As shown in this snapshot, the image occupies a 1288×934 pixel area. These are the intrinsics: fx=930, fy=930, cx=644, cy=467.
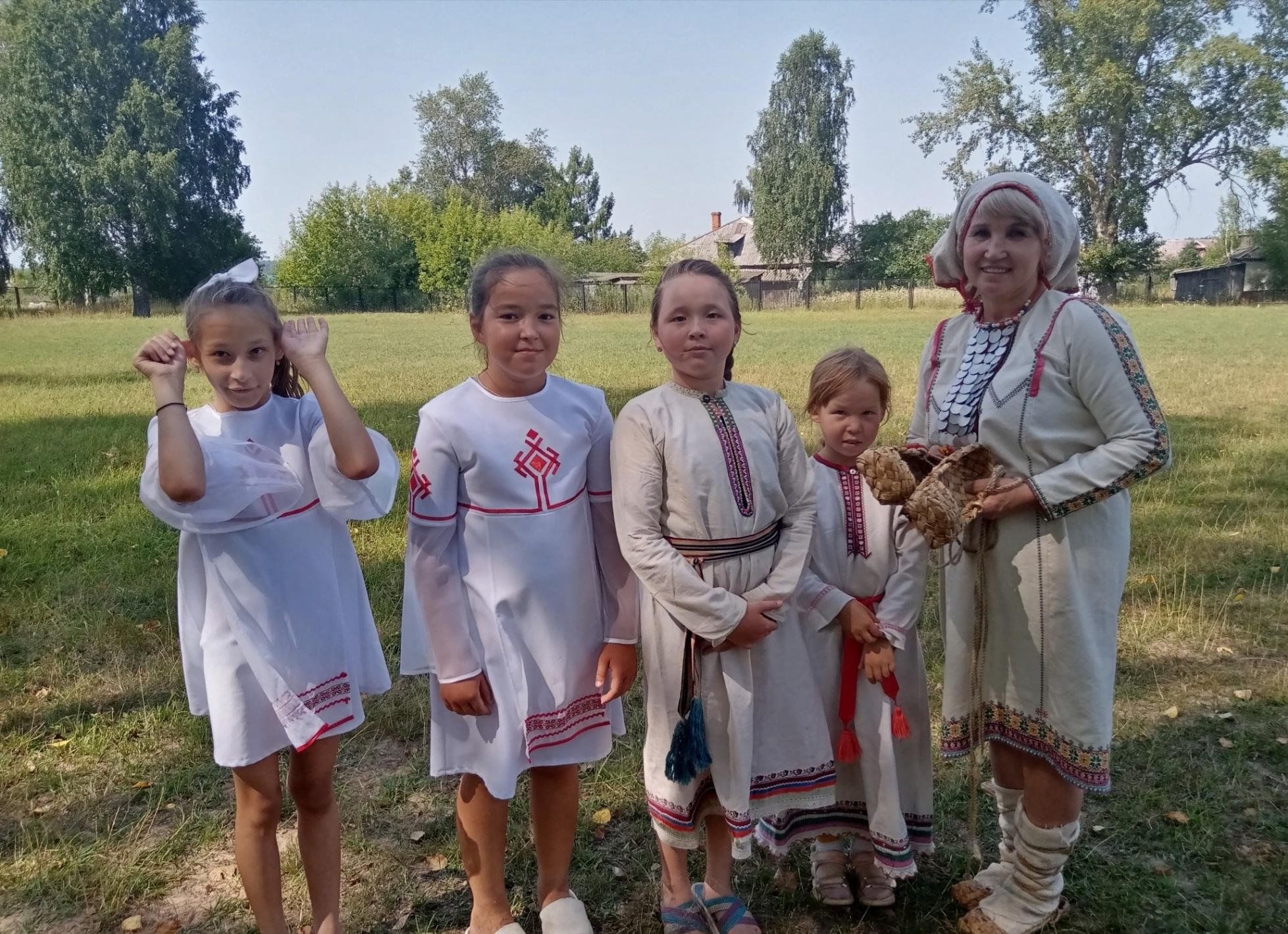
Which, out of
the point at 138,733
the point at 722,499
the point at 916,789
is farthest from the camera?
the point at 138,733

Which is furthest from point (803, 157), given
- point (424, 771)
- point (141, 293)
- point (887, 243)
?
point (424, 771)

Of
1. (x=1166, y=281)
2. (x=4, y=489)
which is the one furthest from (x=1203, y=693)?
(x=1166, y=281)

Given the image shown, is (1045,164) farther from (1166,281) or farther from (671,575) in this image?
(671,575)

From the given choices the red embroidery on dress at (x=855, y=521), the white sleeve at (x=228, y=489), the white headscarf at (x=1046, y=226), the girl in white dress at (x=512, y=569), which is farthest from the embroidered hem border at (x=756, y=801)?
the white headscarf at (x=1046, y=226)

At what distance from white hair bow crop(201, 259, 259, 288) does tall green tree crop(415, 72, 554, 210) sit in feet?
205

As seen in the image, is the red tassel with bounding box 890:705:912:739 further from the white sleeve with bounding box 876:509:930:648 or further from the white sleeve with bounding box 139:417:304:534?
the white sleeve with bounding box 139:417:304:534

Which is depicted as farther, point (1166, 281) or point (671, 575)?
point (1166, 281)

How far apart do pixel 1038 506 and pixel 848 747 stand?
2.66ft

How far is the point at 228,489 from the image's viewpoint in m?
2.12

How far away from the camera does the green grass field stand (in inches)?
108

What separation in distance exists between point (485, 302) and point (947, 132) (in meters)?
48.0

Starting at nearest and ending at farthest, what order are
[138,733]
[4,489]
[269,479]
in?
[269,479] → [138,733] → [4,489]

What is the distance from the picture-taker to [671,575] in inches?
88.0

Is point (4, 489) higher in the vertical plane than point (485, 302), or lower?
lower
